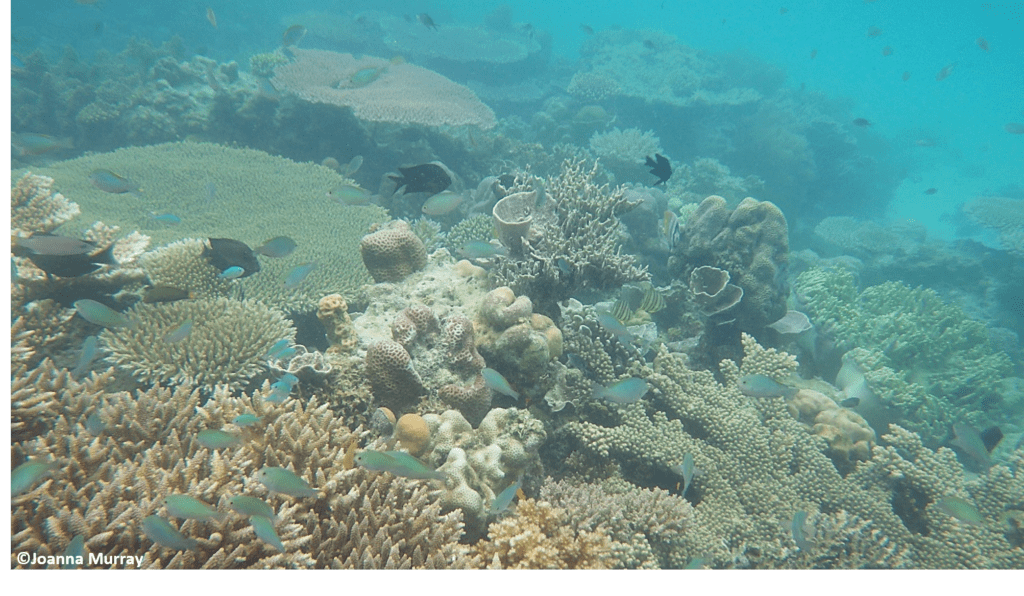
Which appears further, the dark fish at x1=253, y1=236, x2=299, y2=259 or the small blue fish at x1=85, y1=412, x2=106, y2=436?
the dark fish at x1=253, y1=236, x2=299, y2=259

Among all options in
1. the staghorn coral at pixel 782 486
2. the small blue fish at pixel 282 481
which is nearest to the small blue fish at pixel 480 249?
the staghorn coral at pixel 782 486

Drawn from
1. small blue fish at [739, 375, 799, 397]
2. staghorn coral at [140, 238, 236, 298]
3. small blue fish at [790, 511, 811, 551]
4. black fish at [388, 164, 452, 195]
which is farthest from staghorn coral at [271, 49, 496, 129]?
small blue fish at [790, 511, 811, 551]

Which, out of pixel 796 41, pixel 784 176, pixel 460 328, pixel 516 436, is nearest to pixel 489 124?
pixel 460 328

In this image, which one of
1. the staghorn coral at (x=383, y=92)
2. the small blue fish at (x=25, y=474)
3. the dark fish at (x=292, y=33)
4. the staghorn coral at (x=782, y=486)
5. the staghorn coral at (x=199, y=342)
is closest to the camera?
the small blue fish at (x=25, y=474)

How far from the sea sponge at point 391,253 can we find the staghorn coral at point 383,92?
17.9ft

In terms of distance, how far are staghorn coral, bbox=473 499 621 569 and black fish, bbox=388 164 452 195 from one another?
3582 mm

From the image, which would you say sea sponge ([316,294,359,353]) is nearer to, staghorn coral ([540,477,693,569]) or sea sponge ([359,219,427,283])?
sea sponge ([359,219,427,283])

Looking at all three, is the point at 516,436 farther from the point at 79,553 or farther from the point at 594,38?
the point at 594,38

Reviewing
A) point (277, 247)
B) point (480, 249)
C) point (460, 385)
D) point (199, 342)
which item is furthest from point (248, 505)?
point (480, 249)

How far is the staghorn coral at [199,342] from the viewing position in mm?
3520

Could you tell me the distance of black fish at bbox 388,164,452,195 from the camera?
4984 millimetres

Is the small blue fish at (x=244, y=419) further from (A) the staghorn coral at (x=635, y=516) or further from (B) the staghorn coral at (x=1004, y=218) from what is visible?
(B) the staghorn coral at (x=1004, y=218)

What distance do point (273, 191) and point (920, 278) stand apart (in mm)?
15882

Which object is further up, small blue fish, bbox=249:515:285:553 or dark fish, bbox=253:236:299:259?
dark fish, bbox=253:236:299:259
